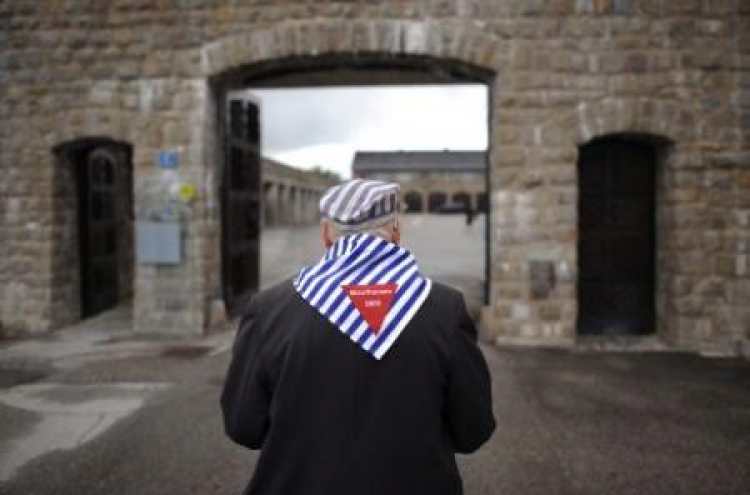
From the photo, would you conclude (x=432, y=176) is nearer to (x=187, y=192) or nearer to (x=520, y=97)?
(x=520, y=97)

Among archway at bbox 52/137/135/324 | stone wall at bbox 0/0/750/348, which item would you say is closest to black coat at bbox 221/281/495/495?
stone wall at bbox 0/0/750/348

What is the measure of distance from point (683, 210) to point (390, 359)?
6315 millimetres

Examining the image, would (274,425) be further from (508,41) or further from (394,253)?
(508,41)

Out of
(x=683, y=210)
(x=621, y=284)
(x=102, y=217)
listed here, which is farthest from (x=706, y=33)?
(x=102, y=217)

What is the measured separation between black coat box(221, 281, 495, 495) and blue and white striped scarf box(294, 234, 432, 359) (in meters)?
0.03

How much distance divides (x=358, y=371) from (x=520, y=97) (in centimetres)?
595

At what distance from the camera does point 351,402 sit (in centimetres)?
164

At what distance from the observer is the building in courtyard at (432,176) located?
55469 millimetres

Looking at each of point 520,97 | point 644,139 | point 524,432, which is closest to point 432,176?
point 644,139

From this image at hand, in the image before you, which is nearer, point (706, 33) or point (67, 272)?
point (706, 33)

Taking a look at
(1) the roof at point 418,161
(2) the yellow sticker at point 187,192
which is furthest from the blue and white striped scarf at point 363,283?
(1) the roof at point 418,161

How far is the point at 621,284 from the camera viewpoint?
7.46 meters

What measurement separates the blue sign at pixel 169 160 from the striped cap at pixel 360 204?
607cm

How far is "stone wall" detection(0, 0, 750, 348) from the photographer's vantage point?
6.83m
